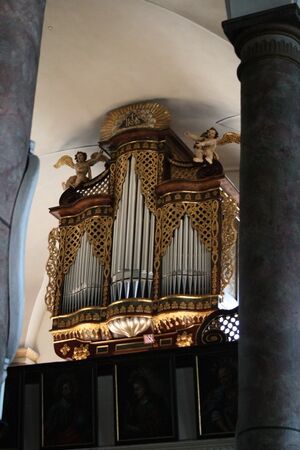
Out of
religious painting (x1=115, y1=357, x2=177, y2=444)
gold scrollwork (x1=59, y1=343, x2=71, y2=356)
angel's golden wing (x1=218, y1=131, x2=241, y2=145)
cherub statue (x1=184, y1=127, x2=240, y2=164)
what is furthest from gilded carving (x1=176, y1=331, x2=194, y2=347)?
angel's golden wing (x1=218, y1=131, x2=241, y2=145)

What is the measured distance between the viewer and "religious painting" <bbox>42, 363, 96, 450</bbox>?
9.83 meters

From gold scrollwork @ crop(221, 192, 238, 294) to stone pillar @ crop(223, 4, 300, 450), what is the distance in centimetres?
404

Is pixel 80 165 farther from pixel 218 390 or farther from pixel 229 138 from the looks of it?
pixel 218 390

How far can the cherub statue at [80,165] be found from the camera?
501 inches

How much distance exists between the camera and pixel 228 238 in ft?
36.4

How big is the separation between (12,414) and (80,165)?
3.95 meters

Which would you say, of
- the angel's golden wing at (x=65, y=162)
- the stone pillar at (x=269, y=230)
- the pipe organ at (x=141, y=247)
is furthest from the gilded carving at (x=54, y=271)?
the stone pillar at (x=269, y=230)

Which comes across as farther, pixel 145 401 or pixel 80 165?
pixel 80 165

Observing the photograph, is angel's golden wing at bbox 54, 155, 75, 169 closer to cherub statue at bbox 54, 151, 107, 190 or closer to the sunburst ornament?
cherub statue at bbox 54, 151, 107, 190

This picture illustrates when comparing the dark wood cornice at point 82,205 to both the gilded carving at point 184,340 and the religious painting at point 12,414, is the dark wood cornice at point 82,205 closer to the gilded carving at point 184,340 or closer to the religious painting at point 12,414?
the gilded carving at point 184,340

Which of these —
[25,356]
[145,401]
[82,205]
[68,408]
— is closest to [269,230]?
[145,401]

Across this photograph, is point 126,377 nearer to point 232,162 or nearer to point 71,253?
point 71,253

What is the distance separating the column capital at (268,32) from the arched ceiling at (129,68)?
3.44m

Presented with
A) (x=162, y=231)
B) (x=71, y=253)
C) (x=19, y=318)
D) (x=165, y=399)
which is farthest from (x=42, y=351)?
(x=19, y=318)
